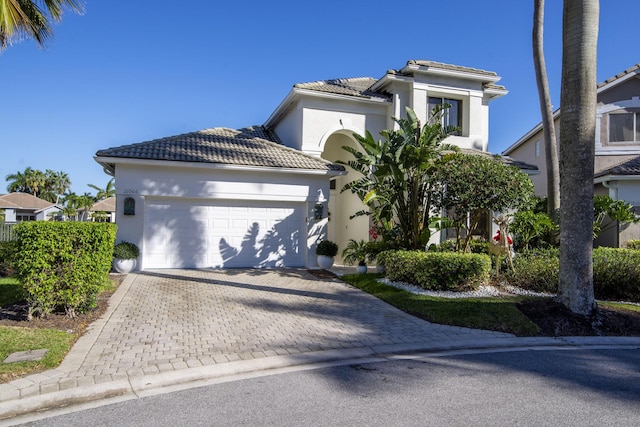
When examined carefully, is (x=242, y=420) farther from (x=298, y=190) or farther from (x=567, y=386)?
(x=298, y=190)

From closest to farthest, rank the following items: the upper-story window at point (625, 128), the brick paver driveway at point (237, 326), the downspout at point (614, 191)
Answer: the brick paver driveway at point (237, 326)
the downspout at point (614, 191)
the upper-story window at point (625, 128)

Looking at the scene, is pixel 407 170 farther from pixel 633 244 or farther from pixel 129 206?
pixel 633 244

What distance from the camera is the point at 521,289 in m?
11.0

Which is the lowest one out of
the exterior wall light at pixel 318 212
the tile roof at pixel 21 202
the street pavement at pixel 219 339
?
the street pavement at pixel 219 339

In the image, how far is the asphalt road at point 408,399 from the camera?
13.2 feet

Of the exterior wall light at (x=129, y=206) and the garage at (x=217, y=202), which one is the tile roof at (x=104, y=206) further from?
the exterior wall light at (x=129, y=206)

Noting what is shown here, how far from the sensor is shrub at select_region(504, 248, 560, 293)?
1087 cm

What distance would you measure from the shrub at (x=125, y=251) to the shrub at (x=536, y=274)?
34.5ft

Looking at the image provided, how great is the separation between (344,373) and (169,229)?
9.87m

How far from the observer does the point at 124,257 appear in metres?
12.6

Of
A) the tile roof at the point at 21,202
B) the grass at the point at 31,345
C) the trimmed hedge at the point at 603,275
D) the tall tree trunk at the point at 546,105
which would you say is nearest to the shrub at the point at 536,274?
the trimmed hedge at the point at 603,275

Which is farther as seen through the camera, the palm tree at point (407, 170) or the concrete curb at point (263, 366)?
the palm tree at point (407, 170)

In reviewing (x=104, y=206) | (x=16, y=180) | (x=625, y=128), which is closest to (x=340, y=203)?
(x=625, y=128)

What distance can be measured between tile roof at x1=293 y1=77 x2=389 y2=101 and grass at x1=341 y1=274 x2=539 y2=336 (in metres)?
Result: 8.77
